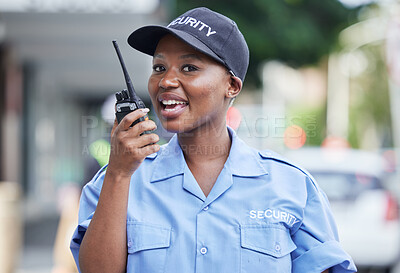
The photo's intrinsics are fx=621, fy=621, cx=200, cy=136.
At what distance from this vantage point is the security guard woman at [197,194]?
1983 mm

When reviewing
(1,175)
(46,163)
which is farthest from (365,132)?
(1,175)

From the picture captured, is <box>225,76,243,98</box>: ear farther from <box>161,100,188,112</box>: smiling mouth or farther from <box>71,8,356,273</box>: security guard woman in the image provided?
<box>161,100,188,112</box>: smiling mouth

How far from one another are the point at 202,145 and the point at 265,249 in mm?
458

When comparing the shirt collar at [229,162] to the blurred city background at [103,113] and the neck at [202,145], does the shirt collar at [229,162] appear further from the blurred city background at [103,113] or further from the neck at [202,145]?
the blurred city background at [103,113]

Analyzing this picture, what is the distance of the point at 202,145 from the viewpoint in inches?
89.5

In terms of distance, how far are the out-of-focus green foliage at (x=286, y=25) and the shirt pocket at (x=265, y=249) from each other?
41.9 ft

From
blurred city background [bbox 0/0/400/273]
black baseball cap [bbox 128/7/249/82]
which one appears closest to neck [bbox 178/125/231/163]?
black baseball cap [bbox 128/7/249/82]

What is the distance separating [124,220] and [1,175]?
12.5 meters

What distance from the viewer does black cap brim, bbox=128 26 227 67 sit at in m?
2.07

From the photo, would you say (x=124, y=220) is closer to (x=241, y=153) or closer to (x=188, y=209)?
(x=188, y=209)

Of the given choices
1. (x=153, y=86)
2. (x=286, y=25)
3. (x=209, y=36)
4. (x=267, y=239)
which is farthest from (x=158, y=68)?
(x=286, y=25)

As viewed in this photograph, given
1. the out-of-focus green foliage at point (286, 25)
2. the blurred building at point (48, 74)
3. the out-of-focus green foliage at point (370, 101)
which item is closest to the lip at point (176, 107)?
the blurred building at point (48, 74)

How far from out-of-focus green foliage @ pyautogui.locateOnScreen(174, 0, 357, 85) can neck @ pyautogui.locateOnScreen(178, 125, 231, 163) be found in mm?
12446

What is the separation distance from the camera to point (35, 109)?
1656cm
